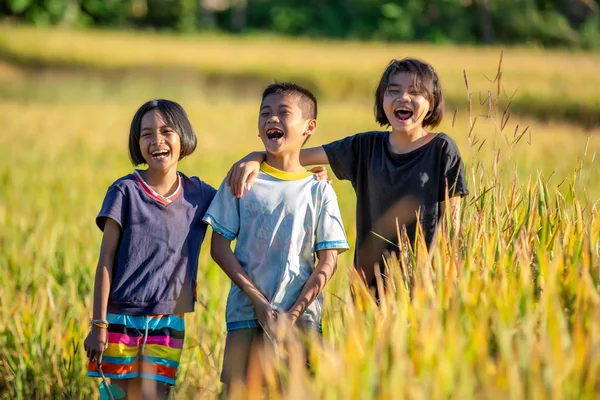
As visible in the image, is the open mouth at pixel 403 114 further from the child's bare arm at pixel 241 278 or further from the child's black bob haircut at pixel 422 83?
the child's bare arm at pixel 241 278

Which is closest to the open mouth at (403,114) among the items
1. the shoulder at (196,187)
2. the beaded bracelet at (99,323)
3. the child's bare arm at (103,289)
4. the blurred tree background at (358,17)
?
the shoulder at (196,187)

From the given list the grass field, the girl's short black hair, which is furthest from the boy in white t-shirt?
the girl's short black hair

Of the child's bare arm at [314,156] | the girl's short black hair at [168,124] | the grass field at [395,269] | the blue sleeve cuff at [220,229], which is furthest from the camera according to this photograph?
the child's bare arm at [314,156]

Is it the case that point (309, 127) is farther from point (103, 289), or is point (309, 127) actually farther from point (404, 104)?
point (103, 289)

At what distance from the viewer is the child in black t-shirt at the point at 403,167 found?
8.74 feet

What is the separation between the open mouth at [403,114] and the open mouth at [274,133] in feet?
1.34

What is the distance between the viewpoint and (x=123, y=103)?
48.6 feet

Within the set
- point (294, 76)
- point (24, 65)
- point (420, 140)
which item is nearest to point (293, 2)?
point (24, 65)

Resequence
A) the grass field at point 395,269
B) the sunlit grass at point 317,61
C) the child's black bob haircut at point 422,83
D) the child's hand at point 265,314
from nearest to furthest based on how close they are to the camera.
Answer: the grass field at point 395,269 → the child's hand at point 265,314 → the child's black bob haircut at point 422,83 → the sunlit grass at point 317,61

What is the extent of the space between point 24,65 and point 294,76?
301 inches

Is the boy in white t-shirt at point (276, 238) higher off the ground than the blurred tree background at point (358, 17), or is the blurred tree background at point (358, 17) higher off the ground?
the blurred tree background at point (358, 17)

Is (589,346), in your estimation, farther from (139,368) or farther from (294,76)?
(294,76)

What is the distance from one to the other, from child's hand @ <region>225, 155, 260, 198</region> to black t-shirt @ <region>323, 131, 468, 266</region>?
1.35ft

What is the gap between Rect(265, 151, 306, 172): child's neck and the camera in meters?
2.55
